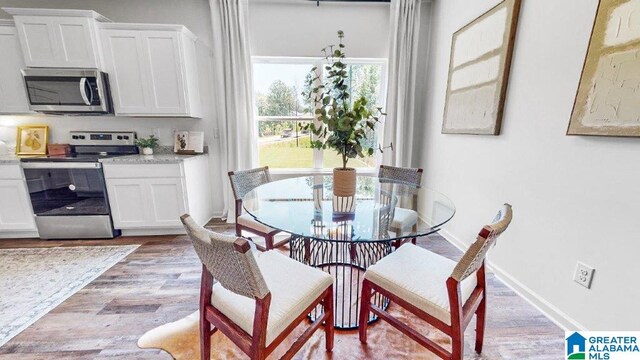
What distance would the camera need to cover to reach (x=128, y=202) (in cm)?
260

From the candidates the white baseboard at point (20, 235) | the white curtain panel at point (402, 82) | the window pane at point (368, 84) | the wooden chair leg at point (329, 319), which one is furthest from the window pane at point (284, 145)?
the white baseboard at point (20, 235)

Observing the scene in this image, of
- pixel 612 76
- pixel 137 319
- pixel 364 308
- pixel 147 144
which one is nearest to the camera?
pixel 612 76

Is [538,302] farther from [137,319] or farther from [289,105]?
[289,105]

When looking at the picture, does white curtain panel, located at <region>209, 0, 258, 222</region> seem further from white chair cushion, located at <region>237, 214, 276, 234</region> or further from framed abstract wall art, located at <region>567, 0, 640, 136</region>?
framed abstract wall art, located at <region>567, 0, 640, 136</region>

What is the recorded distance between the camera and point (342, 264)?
2.06 meters

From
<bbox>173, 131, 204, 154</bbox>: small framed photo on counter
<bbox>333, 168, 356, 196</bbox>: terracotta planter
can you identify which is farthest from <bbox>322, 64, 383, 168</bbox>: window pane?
<bbox>173, 131, 204, 154</bbox>: small framed photo on counter

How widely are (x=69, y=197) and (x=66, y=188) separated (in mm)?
110

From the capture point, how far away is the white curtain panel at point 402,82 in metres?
2.88

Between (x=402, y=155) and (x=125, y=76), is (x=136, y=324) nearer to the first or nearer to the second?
(x=125, y=76)

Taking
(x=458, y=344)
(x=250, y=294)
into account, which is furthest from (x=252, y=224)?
(x=458, y=344)

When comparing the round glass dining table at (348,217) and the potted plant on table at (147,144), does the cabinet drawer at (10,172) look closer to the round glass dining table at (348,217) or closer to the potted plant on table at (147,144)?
the potted plant on table at (147,144)

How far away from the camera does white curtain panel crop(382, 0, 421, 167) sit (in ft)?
9.46

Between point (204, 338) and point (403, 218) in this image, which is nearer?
point (204, 338)

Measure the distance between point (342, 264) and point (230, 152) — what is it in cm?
199
